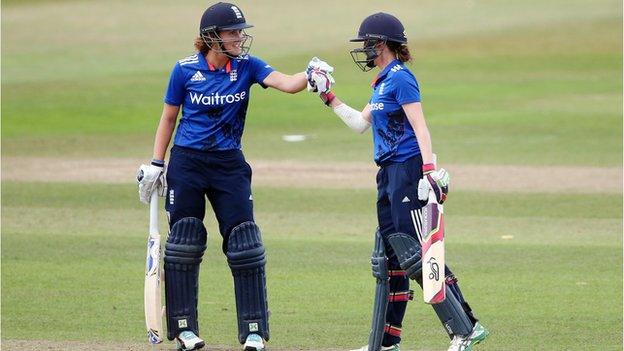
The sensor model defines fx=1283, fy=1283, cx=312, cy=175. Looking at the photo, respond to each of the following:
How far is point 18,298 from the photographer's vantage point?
933cm

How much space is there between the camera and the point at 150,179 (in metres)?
7.60

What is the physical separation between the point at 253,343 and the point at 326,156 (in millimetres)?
11290

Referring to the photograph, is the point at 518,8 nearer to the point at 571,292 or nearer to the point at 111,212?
the point at 111,212

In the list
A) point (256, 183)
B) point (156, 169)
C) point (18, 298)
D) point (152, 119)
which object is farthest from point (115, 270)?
point (152, 119)

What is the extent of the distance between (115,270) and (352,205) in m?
4.35

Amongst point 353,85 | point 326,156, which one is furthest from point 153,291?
point 353,85

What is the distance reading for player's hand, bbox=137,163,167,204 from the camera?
7.59m

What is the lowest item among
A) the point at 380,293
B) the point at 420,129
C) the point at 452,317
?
the point at 452,317

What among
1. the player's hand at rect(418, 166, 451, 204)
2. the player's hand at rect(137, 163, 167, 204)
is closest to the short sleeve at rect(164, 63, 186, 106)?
the player's hand at rect(137, 163, 167, 204)

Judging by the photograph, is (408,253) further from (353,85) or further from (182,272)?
(353,85)

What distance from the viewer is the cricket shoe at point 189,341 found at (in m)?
7.56

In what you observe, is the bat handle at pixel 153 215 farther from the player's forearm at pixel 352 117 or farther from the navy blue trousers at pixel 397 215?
the navy blue trousers at pixel 397 215

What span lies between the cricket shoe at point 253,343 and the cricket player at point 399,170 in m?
0.67

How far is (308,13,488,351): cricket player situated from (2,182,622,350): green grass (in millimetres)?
564
